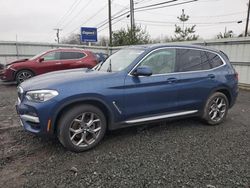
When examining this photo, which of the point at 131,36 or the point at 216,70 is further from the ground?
the point at 131,36

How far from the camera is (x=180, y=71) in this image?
13.9ft

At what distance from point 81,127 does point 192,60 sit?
2.58 meters

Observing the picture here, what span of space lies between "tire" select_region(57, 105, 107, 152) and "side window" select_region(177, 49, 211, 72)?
185 centimetres

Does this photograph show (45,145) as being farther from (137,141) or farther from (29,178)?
(137,141)

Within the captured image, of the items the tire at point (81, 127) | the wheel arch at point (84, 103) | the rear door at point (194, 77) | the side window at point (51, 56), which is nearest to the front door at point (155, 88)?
the rear door at point (194, 77)

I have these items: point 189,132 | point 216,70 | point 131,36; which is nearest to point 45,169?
point 189,132

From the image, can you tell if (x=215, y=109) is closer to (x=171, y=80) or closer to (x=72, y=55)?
(x=171, y=80)

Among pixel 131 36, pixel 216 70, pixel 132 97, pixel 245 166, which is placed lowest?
pixel 245 166

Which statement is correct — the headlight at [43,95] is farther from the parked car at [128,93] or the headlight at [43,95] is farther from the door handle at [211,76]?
the door handle at [211,76]

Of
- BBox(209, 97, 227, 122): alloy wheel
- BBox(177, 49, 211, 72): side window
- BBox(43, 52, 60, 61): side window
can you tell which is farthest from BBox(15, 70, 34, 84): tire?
BBox(209, 97, 227, 122): alloy wheel

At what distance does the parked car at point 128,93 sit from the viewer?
10.7ft

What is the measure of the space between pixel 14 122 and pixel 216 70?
14.8ft

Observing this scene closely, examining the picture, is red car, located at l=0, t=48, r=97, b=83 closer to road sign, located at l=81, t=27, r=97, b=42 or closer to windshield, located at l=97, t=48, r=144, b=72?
windshield, located at l=97, t=48, r=144, b=72

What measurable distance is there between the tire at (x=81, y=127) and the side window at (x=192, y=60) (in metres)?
1.85
